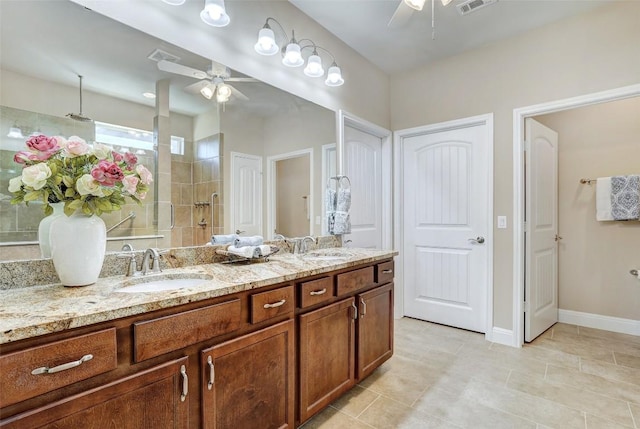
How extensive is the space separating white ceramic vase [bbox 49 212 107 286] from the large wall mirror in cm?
19

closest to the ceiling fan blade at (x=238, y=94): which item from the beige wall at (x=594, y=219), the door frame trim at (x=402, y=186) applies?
the door frame trim at (x=402, y=186)

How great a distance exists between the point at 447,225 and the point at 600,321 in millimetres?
1737

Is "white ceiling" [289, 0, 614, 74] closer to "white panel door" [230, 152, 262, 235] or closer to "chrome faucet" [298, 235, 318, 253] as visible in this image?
"white panel door" [230, 152, 262, 235]

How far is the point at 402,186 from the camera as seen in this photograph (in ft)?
11.2

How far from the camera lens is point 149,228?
61.5 inches

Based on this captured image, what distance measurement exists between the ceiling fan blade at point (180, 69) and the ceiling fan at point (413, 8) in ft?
3.79

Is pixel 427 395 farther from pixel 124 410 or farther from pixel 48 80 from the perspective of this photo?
pixel 48 80

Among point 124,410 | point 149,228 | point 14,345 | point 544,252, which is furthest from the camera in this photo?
point 544,252

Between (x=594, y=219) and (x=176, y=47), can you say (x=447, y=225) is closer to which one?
(x=594, y=219)

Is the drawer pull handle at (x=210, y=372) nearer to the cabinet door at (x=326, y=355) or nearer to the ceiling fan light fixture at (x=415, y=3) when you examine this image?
the cabinet door at (x=326, y=355)

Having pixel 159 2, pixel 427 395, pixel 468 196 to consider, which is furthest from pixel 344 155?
pixel 427 395

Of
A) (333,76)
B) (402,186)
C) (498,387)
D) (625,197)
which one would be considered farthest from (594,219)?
(333,76)

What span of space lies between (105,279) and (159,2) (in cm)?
138

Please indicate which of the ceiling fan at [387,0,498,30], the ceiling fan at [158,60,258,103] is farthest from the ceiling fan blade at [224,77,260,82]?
the ceiling fan at [387,0,498,30]
